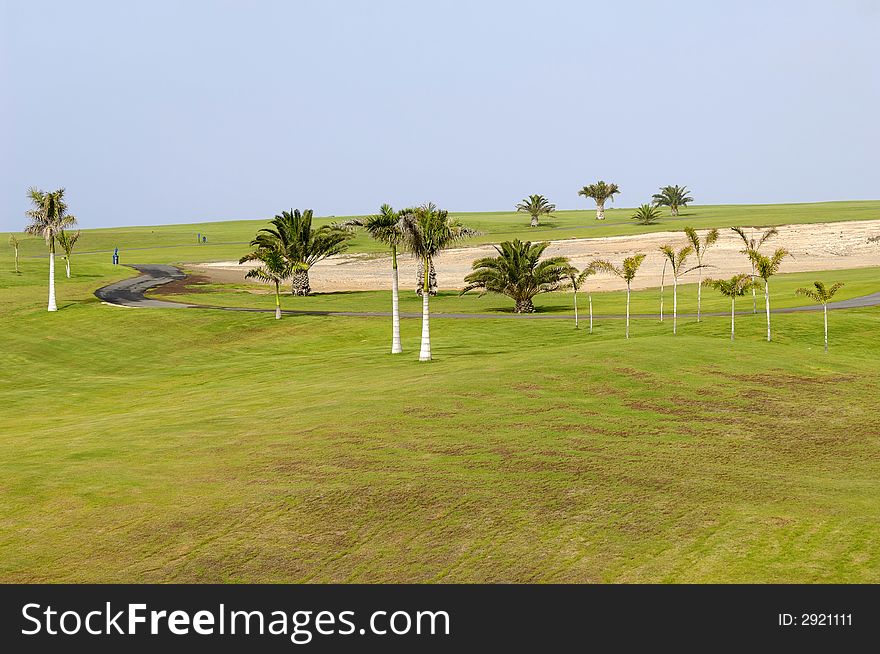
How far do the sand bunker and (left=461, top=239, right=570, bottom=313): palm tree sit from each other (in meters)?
22.0

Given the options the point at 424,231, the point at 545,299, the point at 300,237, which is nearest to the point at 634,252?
the point at 545,299

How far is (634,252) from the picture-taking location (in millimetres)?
129125

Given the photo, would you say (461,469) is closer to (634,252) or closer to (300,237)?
(300,237)

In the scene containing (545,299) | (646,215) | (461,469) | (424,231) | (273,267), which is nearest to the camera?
(461,469)

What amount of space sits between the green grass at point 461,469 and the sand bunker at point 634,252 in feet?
186

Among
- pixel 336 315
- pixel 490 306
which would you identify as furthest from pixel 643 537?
pixel 490 306

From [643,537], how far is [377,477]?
730 cm

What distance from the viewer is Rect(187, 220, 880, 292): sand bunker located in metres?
108

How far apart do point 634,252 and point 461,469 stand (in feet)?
355

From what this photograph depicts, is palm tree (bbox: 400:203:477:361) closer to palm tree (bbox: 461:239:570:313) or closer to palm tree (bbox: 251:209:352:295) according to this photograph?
palm tree (bbox: 461:239:570:313)

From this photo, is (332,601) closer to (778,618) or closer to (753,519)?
(778,618)

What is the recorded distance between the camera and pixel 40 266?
123 meters

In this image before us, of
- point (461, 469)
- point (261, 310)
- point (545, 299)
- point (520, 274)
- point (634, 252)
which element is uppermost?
point (634, 252)

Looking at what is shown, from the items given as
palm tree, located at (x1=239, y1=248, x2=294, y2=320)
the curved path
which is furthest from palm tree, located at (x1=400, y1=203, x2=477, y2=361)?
palm tree, located at (x1=239, y1=248, x2=294, y2=320)
